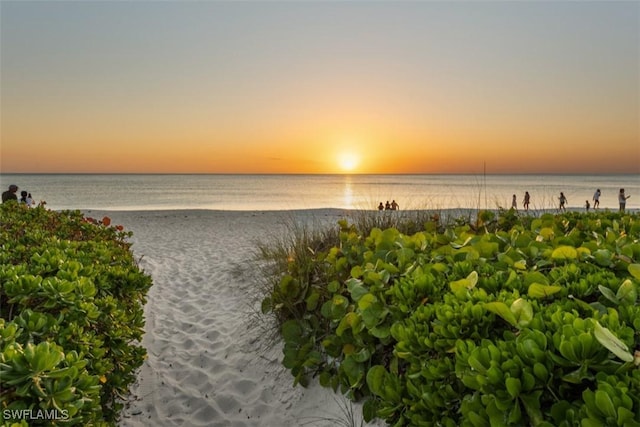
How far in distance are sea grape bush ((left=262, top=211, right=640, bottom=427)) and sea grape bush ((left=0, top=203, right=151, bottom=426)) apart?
142 centimetres

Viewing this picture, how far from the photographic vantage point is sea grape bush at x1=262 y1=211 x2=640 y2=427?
1352mm

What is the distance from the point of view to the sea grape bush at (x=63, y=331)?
1.49 metres

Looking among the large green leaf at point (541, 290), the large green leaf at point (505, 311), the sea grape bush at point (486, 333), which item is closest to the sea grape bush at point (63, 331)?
the sea grape bush at point (486, 333)

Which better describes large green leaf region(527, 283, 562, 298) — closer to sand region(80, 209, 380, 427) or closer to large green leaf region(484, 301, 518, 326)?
large green leaf region(484, 301, 518, 326)

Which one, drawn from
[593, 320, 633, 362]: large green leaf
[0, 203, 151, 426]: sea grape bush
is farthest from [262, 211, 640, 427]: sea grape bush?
[0, 203, 151, 426]: sea grape bush

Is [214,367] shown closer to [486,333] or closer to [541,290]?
[486,333]

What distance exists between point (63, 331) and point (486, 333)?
2.00 meters

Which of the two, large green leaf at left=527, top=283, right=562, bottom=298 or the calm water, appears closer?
large green leaf at left=527, top=283, right=562, bottom=298

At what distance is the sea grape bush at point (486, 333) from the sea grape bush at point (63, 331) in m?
1.42

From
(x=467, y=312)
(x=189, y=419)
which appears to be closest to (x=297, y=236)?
(x=189, y=419)

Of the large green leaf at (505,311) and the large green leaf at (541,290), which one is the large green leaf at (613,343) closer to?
the large green leaf at (505,311)

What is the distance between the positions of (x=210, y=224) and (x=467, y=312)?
58.5 ft

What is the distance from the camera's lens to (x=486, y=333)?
69.6 inches

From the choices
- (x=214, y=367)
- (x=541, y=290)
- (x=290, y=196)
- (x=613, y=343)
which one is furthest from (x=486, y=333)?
(x=290, y=196)
